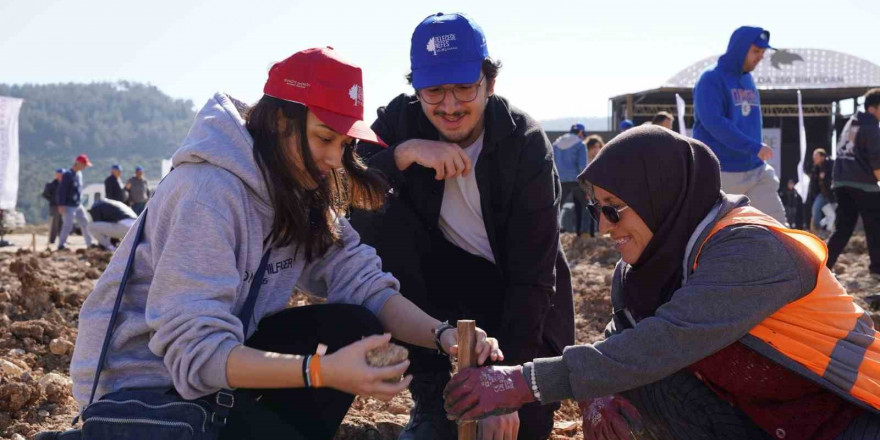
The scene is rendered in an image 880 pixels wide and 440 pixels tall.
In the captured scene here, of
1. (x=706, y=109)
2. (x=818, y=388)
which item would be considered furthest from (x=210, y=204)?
(x=706, y=109)

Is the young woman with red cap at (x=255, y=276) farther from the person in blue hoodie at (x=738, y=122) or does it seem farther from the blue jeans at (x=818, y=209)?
the blue jeans at (x=818, y=209)

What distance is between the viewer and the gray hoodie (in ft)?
7.10

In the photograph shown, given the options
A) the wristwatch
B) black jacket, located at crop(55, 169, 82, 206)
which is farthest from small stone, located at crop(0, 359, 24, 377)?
black jacket, located at crop(55, 169, 82, 206)

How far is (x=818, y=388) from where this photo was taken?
2.31 metres

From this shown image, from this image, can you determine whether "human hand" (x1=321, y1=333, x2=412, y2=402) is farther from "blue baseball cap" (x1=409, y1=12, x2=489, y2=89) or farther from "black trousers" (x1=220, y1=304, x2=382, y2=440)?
"blue baseball cap" (x1=409, y1=12, x2=489, y2=89)

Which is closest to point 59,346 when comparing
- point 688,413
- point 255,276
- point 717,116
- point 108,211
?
point 255,276

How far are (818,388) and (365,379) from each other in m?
1.19

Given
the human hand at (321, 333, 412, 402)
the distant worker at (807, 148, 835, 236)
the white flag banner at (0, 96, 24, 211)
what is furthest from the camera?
the distant worker at (807, 148, 835, 236)

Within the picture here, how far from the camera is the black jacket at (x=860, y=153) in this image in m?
6.61

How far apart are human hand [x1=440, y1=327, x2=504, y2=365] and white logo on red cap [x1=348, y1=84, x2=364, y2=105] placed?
2.44 ft

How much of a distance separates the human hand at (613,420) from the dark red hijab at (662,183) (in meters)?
0.41

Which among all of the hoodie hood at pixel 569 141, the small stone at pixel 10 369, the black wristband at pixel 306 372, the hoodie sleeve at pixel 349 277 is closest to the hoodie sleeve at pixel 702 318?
the black wristband at pixel 306 372

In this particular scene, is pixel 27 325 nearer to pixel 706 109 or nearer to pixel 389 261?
pixel 389 261

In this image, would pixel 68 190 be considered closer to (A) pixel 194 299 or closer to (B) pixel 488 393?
(A) pixel 194 299
